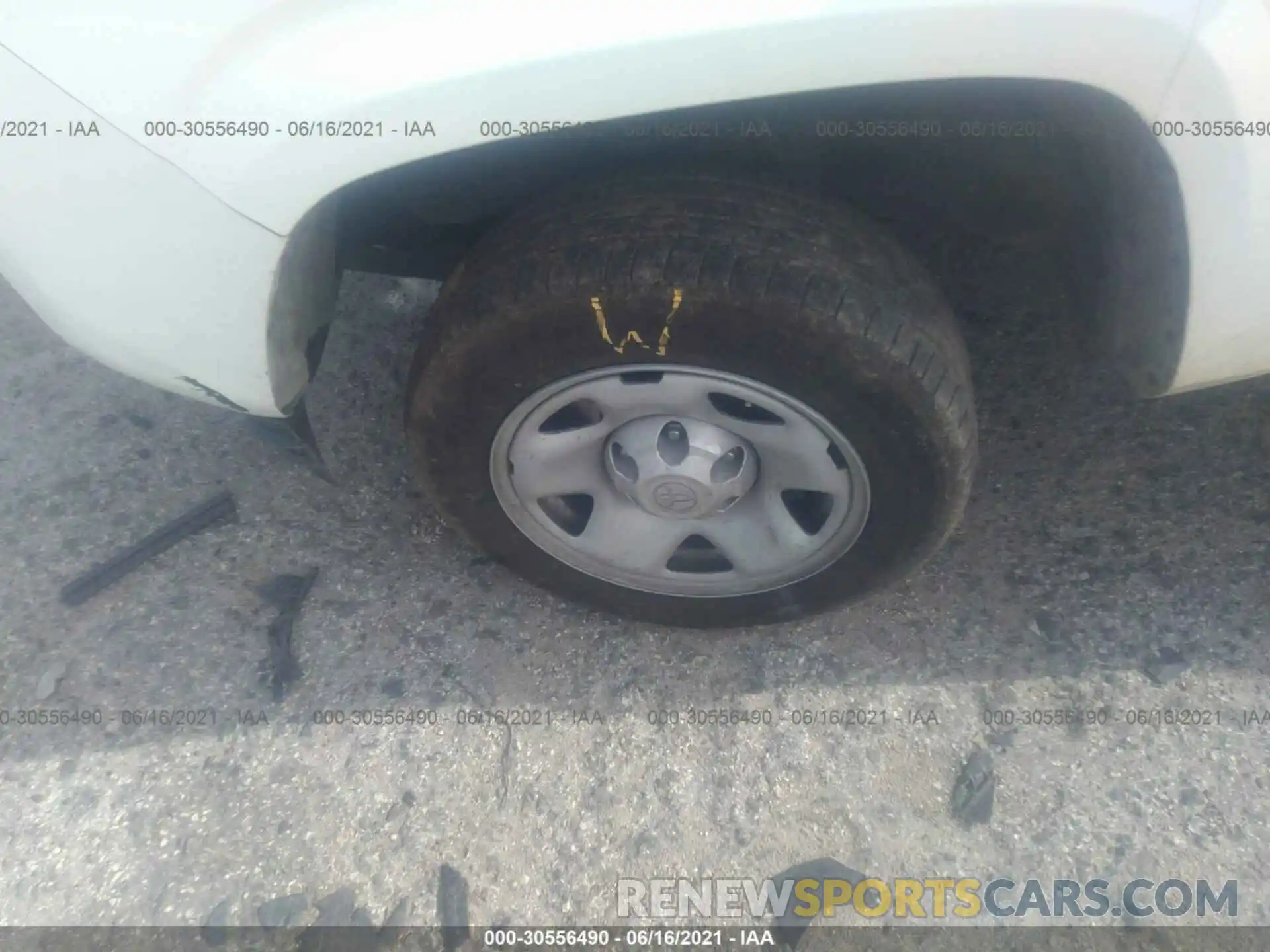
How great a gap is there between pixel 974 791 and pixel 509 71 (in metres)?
1.51

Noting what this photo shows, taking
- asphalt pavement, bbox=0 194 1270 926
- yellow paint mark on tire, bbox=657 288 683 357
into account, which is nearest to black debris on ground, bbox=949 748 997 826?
asphalt pavement, bbox=0 194 1270 926

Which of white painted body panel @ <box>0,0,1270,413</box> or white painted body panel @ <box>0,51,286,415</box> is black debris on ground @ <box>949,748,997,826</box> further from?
white painted body panel @ <box>0,51,286,415</box>

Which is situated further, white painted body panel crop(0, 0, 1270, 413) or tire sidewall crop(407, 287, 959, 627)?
tire sidewall crop(407, 287, 959, 627)

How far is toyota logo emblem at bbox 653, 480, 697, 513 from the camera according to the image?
1.69 metres

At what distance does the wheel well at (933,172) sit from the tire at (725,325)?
0.27 feet

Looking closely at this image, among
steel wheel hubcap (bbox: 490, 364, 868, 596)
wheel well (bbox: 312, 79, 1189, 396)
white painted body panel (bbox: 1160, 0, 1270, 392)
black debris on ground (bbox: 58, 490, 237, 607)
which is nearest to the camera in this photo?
white painted body panel (bbox: 1160, 0, 1270, 392)

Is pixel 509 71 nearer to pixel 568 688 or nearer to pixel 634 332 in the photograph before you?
pixel 634 332

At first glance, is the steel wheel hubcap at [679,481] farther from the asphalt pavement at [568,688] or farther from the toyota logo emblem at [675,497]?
the asphalt pavement at [568,688]

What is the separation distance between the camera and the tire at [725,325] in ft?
4.58

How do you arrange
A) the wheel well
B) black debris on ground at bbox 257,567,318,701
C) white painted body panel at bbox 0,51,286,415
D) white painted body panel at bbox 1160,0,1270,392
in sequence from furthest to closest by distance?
black debris on ground at bbox 257,567,318,701 < the wheel well < white painted body panel at bbox 0,51,286,415 < white painted body panel at bbox 1160,0,1270,392

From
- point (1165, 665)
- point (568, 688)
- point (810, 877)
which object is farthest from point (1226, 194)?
point (568, 688)

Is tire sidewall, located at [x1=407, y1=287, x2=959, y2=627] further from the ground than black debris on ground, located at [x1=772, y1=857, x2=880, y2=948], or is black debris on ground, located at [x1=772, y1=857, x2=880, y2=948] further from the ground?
tire sidewall, located at [x1=407, y1=287, x2=959, y2=627]

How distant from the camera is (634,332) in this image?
145 cm

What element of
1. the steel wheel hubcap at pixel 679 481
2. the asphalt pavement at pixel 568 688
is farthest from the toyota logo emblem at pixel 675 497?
the asphalt pavement at pixel 568 688
